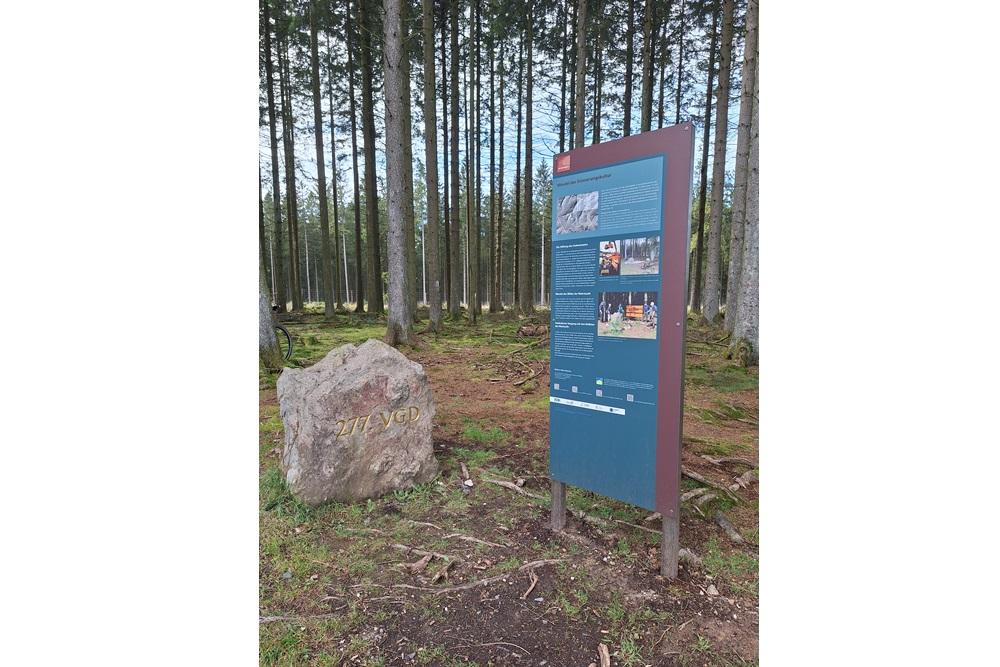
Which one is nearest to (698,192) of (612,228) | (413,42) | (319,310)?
(413,42)

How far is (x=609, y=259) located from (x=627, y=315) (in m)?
0.31

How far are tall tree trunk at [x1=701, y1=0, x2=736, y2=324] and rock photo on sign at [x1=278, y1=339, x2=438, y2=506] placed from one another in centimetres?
904

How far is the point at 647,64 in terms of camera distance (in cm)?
1016

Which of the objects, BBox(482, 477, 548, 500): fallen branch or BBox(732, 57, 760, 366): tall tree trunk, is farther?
BBox(732, 57, 760, 366): tall tree trunk

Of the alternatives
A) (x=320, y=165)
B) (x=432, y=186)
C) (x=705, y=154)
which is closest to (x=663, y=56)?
(x=705, y=154)

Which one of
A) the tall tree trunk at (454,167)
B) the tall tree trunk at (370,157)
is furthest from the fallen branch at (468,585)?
the tall tree trunk at (370,157)

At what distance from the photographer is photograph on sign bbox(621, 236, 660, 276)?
2.16 m

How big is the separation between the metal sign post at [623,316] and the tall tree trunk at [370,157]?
9.59 m

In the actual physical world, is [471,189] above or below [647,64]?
below

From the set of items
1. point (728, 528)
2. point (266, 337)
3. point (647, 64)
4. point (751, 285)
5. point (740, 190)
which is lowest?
point (728, 528)

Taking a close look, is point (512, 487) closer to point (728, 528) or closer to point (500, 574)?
point (500, 574)

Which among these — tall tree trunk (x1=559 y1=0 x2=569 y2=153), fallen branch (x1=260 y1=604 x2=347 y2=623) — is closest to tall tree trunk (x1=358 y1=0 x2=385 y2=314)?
tall tree trunk (x1=559 y1=0 x2=569 y2=153)

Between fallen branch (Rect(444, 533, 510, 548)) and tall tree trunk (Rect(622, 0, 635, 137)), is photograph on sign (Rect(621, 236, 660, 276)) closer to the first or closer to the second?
fallen branch (Rect(444, 533, 510, 548))

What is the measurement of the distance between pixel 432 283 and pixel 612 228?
726 cm
